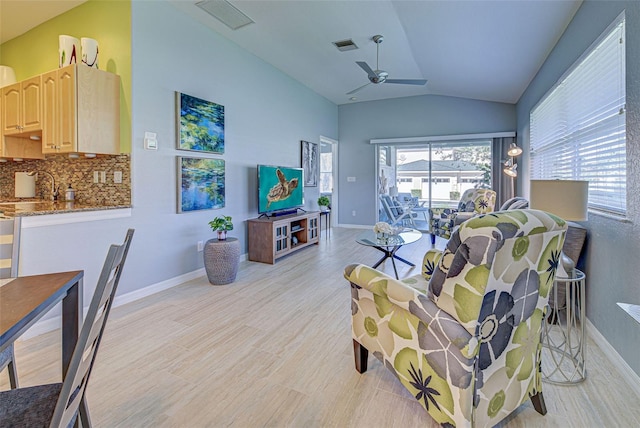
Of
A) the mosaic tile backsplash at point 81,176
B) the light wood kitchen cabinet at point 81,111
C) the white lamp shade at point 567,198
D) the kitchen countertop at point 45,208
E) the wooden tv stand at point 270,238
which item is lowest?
the wooden tv stand at point 270,238

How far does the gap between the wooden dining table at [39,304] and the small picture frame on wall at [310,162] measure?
4.85 meters

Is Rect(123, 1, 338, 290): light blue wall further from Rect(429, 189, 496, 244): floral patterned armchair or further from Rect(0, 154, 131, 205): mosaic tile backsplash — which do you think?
Rect(429, 189, 496, 244): floral patterned armchair

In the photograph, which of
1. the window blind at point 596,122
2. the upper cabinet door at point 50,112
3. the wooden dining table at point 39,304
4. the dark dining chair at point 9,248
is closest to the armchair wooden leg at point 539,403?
the window blind at point 596,122

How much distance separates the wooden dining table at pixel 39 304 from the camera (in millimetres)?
826

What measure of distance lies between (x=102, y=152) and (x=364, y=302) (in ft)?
9.34

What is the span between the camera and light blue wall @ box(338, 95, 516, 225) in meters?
6.21

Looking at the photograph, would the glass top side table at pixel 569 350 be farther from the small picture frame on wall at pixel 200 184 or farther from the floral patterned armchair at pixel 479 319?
the small picture frame on wall at pixel 200 184

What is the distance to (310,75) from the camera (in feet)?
17.6

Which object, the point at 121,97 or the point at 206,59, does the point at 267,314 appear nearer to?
the point at 121,97

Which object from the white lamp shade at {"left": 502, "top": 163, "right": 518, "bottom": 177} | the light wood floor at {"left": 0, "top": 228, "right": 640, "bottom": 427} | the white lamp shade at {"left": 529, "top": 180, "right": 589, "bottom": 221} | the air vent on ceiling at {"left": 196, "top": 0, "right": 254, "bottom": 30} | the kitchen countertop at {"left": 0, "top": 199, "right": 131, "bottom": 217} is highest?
the air vent on ceiling at {"left": 196, "top": 0, "right": 254, "bottom": 30}

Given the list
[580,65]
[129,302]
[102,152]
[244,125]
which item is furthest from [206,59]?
[580,65]

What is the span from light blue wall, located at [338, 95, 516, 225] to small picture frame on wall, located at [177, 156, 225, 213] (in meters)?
3.94

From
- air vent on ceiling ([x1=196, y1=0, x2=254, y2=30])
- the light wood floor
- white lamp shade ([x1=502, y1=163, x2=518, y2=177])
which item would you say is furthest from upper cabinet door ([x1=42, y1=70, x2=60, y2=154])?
white lamp shade ([x1=502, y1=163, x2=518, y2=177])

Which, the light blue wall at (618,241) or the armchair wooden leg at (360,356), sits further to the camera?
the armchair wooden leg at (360,356)
